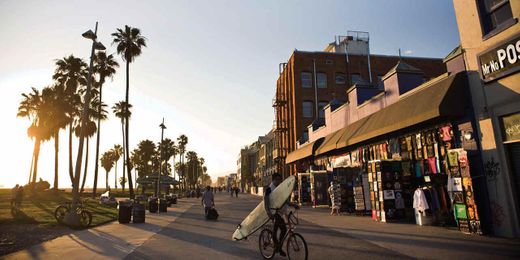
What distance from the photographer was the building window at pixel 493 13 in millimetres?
9707

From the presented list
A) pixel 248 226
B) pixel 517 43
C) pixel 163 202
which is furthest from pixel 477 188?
pixel 163 202

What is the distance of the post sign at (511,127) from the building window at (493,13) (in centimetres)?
302

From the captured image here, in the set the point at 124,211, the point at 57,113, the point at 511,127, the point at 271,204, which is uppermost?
the point at 57,113

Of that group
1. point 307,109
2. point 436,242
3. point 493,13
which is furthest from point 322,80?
point 436,242

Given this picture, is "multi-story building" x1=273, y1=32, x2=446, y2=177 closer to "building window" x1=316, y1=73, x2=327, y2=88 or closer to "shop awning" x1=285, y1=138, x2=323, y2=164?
"building window" x1=316, y1=73, x2=327, y2=88

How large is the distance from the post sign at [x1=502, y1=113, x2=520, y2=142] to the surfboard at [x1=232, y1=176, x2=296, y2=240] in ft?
23.2

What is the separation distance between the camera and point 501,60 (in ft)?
30.8

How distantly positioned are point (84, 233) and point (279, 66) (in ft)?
121

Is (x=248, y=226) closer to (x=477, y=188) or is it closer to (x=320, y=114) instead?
(x=477, y=188)

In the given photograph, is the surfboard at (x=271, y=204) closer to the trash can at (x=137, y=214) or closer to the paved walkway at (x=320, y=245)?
the paved walkway at (x=320, y=245)

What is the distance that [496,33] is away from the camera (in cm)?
970

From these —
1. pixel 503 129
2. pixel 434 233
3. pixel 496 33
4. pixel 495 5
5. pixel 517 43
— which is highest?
pixel 495 5

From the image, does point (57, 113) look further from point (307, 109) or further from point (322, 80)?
point (322, 80)

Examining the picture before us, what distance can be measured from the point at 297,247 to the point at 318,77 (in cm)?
3537
